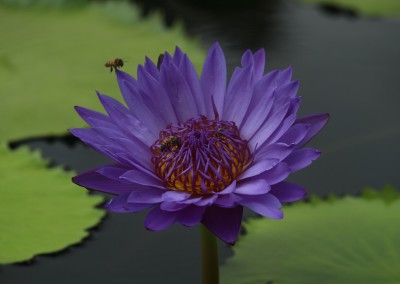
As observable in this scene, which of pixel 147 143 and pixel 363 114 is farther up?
pixel 147 143

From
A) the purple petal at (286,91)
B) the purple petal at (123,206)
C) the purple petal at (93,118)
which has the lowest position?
the purple petal at (123,206)

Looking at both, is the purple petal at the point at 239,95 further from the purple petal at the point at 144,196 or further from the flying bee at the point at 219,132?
the purple petal at the point at 144,196

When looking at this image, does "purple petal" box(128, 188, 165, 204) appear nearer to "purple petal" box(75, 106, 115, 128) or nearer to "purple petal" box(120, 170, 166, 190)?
"purple petal" box(120, 170, 166, 190)

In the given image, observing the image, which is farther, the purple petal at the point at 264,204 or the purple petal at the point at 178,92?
the purple petal at the point at 178,92

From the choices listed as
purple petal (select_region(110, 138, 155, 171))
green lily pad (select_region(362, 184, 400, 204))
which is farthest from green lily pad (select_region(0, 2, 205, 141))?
purple petal (select_region(110, 138, 155, 171))

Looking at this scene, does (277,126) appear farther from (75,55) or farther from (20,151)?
(75,55)

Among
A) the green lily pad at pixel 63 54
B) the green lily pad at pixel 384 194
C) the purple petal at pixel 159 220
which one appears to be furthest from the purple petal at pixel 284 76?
the green lily pad at pixel 63 54

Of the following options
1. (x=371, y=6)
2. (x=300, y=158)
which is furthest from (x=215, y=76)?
(x=371, y=6)

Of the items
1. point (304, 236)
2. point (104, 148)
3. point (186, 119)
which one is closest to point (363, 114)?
point (304, 236)
